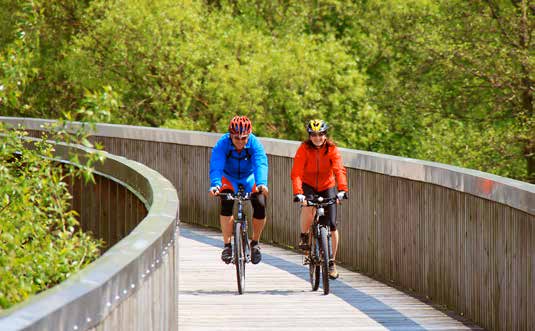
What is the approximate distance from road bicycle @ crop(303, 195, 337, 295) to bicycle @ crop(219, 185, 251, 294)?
543 millimetres

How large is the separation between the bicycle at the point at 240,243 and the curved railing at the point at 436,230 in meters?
1.41

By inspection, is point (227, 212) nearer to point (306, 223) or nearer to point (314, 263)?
point (306, 223)

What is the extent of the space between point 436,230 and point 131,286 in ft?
19.2

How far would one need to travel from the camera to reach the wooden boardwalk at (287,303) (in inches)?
389

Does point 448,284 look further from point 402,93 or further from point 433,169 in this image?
point 402,93

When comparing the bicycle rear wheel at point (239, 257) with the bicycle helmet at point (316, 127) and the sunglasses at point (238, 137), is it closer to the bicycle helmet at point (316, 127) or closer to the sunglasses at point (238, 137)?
the sunglasses at point (238, 137)

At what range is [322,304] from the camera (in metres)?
10.8

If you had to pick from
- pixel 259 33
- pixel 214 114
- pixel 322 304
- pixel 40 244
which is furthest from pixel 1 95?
pixel 259 33

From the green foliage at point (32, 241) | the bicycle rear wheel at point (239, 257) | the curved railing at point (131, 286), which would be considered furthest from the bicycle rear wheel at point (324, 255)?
the green foliage at point (32, 241)

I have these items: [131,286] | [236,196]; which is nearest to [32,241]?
[236,196]

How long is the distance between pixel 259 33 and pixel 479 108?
6600 millimetres

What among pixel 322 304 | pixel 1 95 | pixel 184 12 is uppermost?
pixel 184 12

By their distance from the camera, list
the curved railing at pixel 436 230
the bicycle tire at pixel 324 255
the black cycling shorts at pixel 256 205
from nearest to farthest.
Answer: the curved railing at pixel 436 230
the bicycle tire at pixel 324 255
the black cycling shorts at pixel 256 205

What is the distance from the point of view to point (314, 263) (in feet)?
37.2
